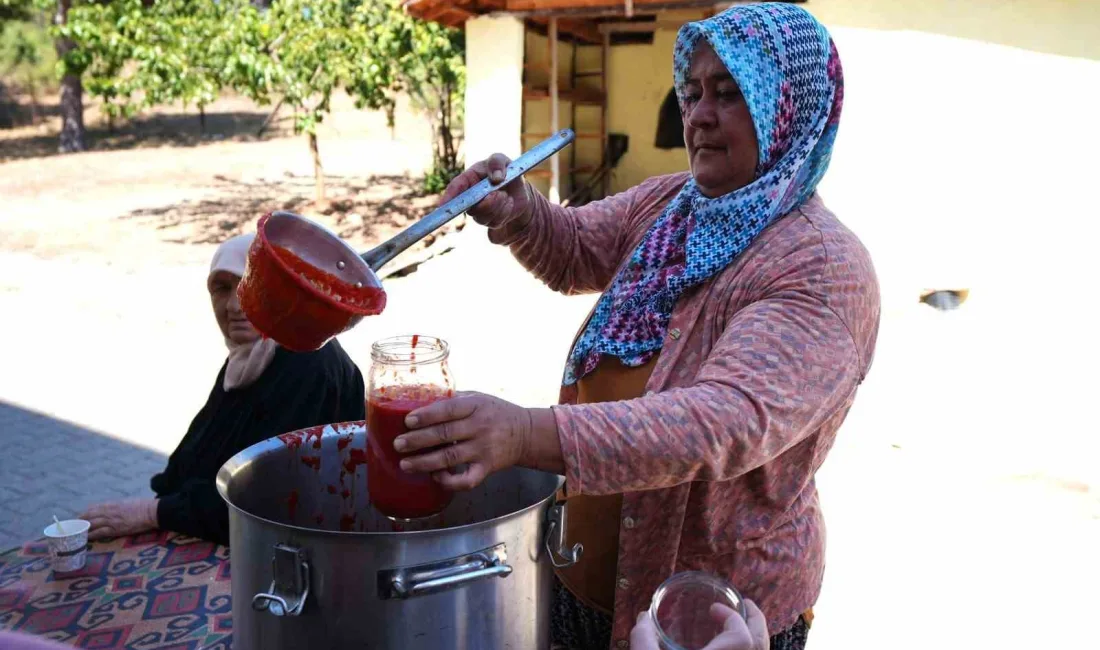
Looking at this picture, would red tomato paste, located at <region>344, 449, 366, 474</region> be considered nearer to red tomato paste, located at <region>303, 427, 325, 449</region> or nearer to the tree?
red tomato paste, located at <region>303, 427, 325, 449</region>

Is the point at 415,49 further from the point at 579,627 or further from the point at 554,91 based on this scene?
the point at 579,627

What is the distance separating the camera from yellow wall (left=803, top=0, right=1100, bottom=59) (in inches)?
290

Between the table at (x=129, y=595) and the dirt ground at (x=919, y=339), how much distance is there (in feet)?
7.81

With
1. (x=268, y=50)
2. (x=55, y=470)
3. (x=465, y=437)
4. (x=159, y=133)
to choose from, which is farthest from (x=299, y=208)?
(x=465, y=437)

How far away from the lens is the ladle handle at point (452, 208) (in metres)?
1.61

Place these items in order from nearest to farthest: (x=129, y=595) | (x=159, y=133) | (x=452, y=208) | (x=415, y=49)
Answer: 1. (x=452, y=208)
2. (x=129, y=595)
3. (x=415, y=49)
4. (x=159, y=133)

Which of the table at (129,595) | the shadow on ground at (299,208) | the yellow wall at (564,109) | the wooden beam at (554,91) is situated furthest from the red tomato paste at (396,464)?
the shadow on ground at (299,208)

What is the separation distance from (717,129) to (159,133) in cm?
2615

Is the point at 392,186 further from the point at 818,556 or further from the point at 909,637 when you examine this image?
the point at 818,556

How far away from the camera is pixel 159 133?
81.0 feet

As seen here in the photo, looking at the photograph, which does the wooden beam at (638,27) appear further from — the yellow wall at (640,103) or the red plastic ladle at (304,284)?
the red plastic ladle at (304,284)

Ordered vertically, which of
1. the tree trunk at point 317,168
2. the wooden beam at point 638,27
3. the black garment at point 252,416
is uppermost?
the wooden beam at point 638,27

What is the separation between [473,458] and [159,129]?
27004mm

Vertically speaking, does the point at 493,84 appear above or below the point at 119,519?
above
